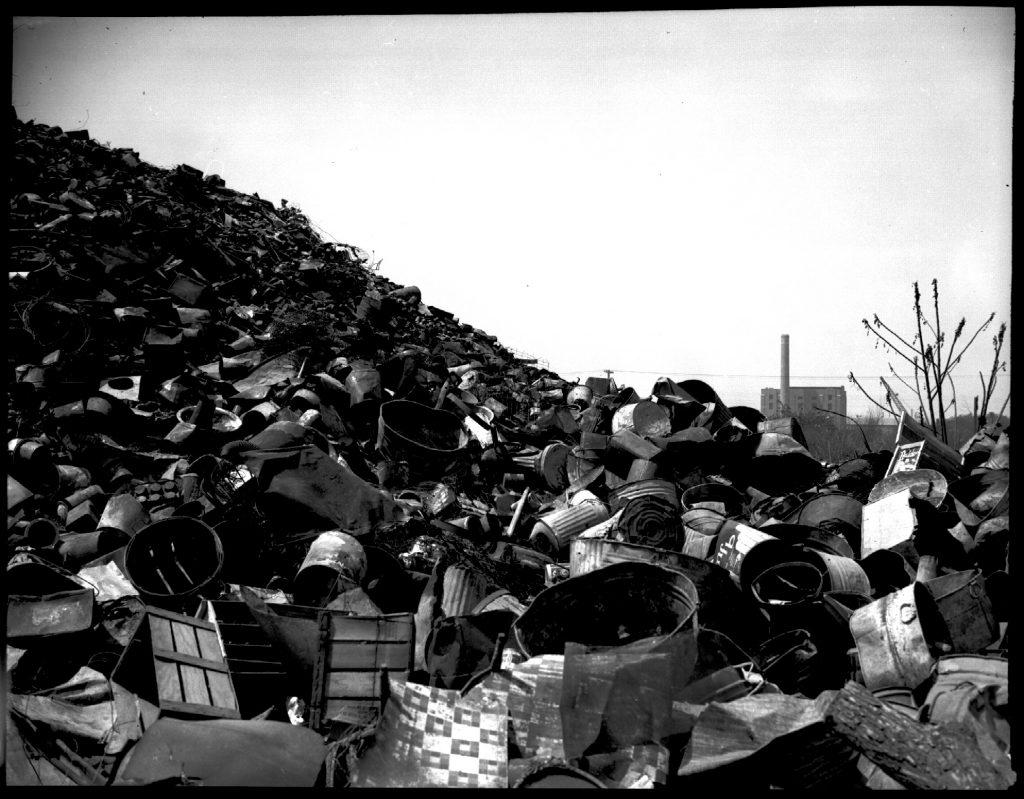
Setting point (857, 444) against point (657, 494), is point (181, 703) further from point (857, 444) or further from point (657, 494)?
point (857, 444)

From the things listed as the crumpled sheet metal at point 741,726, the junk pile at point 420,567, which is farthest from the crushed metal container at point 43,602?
the crumpled sheet metal at point 741,726

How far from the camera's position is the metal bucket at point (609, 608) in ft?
12.9

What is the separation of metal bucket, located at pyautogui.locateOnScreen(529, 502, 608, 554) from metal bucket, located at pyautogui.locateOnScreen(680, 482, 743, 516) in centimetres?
93

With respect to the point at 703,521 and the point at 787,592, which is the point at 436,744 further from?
the point at 703,521

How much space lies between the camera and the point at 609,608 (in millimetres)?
4047

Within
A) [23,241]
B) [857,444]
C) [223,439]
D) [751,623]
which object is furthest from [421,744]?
[857,444]

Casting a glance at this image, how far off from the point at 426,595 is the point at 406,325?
22.1 ft

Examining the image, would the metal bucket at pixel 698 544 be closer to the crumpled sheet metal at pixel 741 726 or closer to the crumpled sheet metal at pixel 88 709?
the crumpled sheet metal at pixel 741 726

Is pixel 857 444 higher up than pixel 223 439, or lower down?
lower down

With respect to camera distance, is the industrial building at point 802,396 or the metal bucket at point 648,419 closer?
the metal bucket at point 648,419

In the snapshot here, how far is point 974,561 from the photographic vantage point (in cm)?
476

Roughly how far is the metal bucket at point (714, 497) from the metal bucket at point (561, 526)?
93cm

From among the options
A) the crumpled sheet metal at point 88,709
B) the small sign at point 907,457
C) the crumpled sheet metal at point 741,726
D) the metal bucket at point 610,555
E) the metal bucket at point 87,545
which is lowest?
the crumpled sheet metal at point 88,709

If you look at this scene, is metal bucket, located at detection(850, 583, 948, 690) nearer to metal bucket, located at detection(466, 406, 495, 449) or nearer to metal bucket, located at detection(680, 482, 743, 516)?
metal bucket, located at detection(680, 482, 743, 516)
